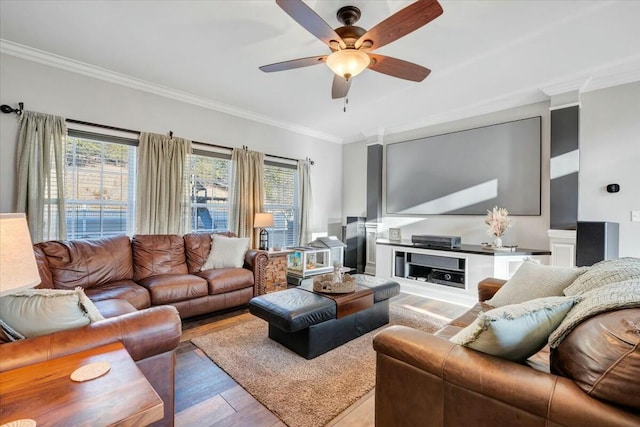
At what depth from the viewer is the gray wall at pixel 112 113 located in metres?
2.99

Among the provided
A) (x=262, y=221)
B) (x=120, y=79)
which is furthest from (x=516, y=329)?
(x=120, y=79)

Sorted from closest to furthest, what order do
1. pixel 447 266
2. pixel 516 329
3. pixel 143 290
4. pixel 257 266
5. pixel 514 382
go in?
pixel 514 382 < pixel 516 329 < pixel 143 290 < pixel 257 266 < pixel 447 266

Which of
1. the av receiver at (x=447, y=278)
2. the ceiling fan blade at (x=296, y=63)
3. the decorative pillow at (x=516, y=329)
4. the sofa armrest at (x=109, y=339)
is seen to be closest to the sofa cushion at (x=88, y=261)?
the sofa armrest at (x=109, y=339)

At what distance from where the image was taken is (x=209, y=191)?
4.43 m

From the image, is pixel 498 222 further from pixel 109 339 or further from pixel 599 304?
pixel 109 339

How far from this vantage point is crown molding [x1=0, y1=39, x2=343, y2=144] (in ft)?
9.85

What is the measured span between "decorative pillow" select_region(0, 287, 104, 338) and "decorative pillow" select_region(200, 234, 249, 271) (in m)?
2.29

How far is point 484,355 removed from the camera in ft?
3.79

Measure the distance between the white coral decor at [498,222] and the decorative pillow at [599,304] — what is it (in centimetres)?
290

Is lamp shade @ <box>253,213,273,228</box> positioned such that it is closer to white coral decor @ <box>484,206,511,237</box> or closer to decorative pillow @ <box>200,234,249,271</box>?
decorative pillow @ <box>200,234,249,271</box>

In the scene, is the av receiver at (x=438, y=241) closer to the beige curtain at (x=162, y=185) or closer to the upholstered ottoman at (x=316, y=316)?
the upholstered ottoman at (x=316, y=316)

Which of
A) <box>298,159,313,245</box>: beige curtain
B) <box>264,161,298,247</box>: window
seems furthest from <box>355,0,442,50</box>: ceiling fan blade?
<box>298,159,313,245</box>: beige curtain

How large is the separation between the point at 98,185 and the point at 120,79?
51.9 inches

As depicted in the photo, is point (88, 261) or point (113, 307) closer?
point (113, 307)
